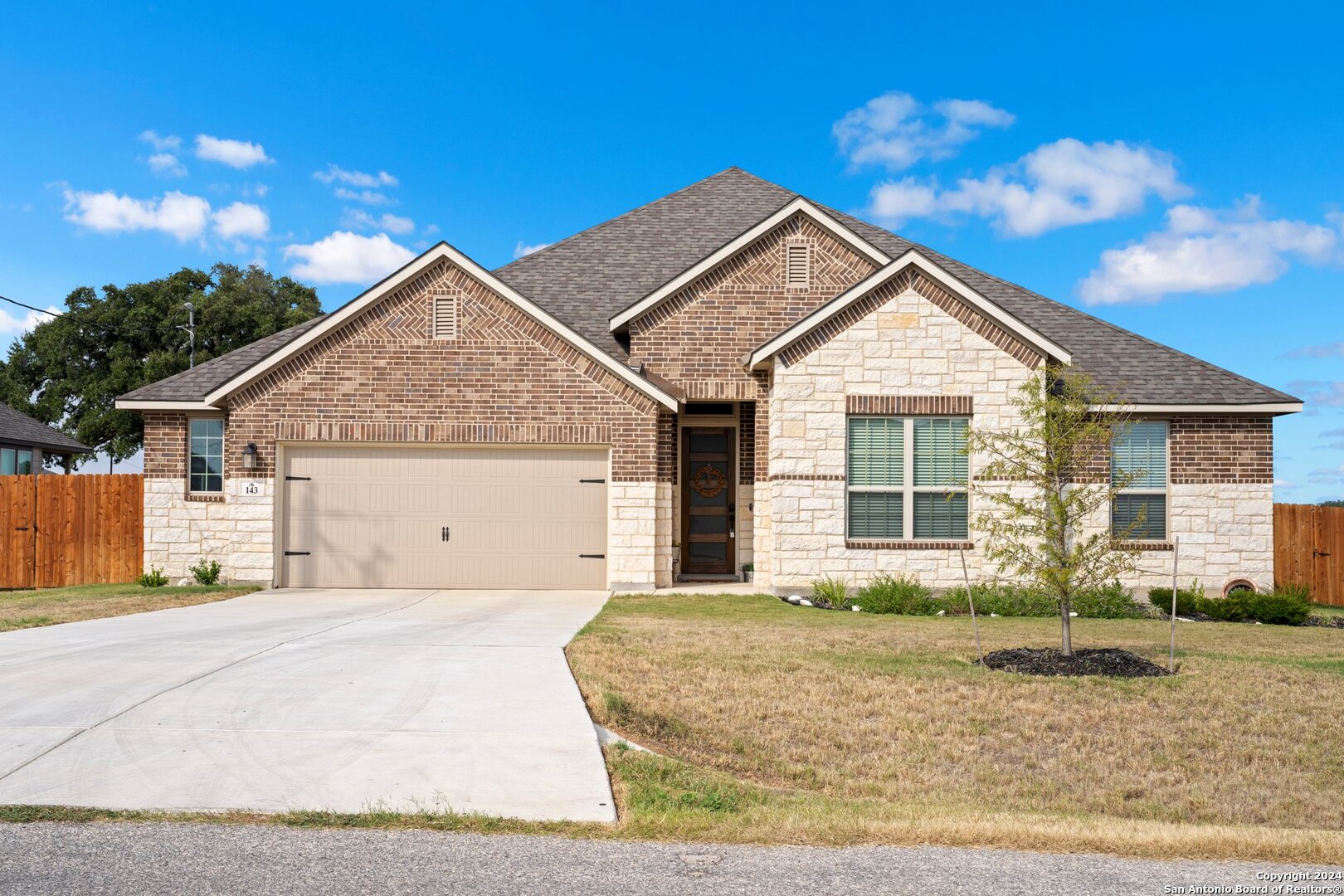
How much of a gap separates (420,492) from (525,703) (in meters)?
9.08

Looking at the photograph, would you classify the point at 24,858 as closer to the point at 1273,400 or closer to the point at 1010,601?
the point at 1010,601

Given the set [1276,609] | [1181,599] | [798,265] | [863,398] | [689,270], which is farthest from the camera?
[798,265]

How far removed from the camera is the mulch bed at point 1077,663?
9945 mm

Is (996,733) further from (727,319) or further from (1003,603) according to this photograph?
(727,319)

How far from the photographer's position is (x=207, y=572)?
16.3m

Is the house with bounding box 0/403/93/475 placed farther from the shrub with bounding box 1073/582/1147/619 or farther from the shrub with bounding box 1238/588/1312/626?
the shrub with bounding box 1238/588/1312/626

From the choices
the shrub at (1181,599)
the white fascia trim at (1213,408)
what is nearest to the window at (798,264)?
the white fascia trim at (1213,408)

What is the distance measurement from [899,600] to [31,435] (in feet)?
90.5

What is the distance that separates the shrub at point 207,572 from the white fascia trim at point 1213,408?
13966mm

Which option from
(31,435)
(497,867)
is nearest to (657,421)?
(497,867)

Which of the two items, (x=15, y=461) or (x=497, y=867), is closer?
(x=497, y=867)

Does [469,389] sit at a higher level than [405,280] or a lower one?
lower

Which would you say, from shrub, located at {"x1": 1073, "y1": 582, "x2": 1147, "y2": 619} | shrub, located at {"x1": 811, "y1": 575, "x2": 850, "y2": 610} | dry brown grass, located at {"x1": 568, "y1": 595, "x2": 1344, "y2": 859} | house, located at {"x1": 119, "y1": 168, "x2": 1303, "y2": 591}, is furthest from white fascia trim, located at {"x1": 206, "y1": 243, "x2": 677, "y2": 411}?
shrub, located at {"x1": 1073, "y1": 582, "x2": 1147, "y2": 619}

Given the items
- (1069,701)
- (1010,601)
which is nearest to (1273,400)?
(1010,601)
